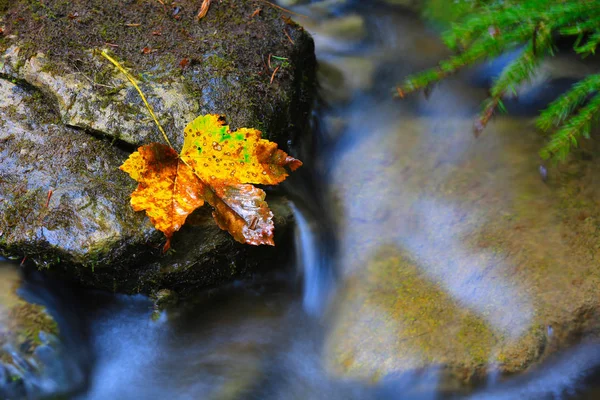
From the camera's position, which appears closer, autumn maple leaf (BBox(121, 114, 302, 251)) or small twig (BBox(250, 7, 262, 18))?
autumn maple leaf (BBox(121, 114, 302, 251))

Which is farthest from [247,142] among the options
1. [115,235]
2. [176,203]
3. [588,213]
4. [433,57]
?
[433,57]

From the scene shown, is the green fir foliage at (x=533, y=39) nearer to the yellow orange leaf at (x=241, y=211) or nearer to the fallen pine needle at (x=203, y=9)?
the yellow orange leaf at (x=241, y=211)

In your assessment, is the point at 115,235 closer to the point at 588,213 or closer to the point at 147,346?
the point at 147,346

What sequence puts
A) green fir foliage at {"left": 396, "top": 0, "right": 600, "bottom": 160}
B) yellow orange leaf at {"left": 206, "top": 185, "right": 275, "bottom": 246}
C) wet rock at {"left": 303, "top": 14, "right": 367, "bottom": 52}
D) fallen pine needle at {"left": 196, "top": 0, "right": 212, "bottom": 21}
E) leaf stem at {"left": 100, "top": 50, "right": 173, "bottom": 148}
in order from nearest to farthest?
green fir foliage at {"left": 396, "top": 0, "right": 600, "bottom": 160}
yellow orange leaf at {"left": 206, "top": 185, "right": 275, "bottom": 246}
leaf stem at {"left": 100, "top": 50, "right": 173, "bottom": 148}
fallen pine needle at {"left": 196, "top": 0, "right": 212, "bottom": 21}
wet rock at {"left": 303, "top": 14, "right": 367, "bottom": 52}

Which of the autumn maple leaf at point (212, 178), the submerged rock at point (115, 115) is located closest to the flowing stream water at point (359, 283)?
the submerged rock at point (115, 115)

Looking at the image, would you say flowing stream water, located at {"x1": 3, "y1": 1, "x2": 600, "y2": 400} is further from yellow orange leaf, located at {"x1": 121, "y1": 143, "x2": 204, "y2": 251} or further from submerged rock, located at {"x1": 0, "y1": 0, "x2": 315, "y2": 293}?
yellow orange leaf, located at {"x1": 121, "y1": 143, "x2": 204, "y2": 251}

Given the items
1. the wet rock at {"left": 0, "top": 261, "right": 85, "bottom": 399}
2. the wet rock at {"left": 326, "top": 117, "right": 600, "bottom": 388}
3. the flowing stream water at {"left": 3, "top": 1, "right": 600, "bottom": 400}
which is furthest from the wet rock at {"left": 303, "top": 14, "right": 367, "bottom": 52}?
the wet rock at {"left": 0, "top": 261, "right": 85, "bottom": 399}
